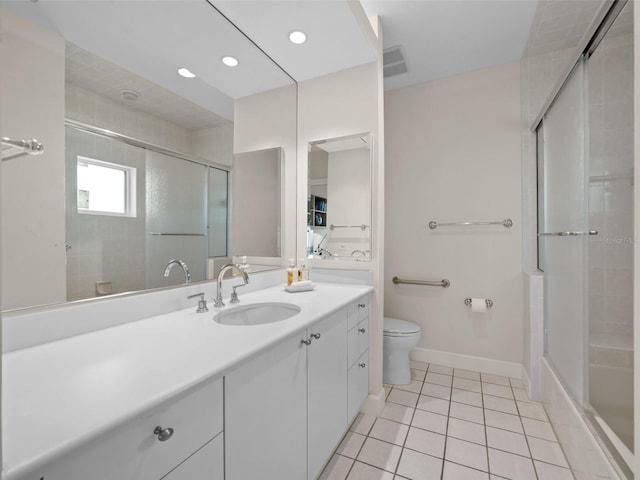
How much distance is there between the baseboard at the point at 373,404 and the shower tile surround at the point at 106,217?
1.48m

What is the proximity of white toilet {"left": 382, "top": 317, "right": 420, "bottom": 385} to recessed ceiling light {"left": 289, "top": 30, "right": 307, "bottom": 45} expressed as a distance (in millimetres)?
1932

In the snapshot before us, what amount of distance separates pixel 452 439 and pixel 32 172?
2.17 meters

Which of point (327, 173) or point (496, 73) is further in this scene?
point (496, 73)

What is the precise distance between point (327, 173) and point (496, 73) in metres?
1.64

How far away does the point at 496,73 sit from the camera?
2.46 m

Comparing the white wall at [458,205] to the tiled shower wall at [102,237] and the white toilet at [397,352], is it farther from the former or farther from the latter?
the tiled shower wall at [102,237]

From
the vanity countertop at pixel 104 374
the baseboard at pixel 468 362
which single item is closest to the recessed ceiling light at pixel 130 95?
the vanity countertop at pixel 104 374

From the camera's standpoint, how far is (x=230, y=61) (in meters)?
1.71

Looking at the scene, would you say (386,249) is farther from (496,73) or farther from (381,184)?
(496,73)

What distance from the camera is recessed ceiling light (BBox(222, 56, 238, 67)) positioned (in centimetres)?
167

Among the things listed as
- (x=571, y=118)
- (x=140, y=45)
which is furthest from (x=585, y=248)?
(x=140, y=45)

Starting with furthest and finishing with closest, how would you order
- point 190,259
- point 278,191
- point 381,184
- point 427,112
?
1. point 427,112
2. point 278,191
3. point 381,184
4. point 190,259

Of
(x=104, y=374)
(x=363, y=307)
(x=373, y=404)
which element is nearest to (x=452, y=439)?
(x=373, y=404)

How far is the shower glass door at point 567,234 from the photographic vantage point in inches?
58.2
